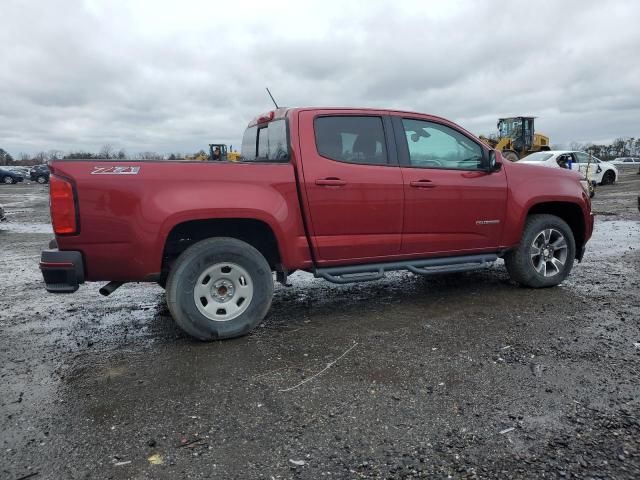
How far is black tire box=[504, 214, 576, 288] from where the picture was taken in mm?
5523

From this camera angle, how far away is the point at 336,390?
10.7 feet

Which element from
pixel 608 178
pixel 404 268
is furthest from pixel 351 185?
pixel 608 178

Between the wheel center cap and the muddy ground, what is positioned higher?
the wheel center cap

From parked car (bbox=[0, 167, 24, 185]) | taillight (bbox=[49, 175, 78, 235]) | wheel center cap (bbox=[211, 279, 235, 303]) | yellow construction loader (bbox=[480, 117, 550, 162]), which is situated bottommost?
wheel center cap (bbox=[211, 279, 235, 303])

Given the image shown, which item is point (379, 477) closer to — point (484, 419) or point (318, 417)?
point (318, 417)

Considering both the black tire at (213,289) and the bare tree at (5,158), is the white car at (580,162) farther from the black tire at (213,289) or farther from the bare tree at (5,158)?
the bare tree at (5,158)

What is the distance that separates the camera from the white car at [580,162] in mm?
20859

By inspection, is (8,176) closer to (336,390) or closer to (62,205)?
(62,205)

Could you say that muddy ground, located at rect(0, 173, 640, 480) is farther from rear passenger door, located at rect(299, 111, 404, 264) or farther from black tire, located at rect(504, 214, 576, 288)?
rear passenger door, located at rect(299, 111, 404, 264)

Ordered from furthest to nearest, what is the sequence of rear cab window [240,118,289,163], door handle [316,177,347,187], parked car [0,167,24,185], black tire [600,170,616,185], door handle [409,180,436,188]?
parked car [0,167,24,185] → black tire [600,170,616,185] → door handle [409,180,436,188] → rear cab window [240,118,289,163] → door handle [316,177,347,187]

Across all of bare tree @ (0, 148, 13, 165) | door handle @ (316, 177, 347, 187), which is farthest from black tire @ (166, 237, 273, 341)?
bare tree @ (0, 148, 13, 165)

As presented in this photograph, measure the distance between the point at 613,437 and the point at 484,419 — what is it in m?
0.66

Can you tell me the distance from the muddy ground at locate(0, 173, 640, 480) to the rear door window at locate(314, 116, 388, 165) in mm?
1556

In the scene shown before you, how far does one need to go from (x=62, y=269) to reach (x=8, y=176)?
4856 cm
